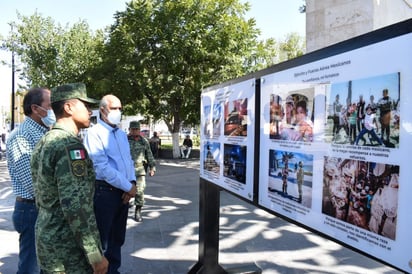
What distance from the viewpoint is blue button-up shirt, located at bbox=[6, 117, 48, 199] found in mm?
2986

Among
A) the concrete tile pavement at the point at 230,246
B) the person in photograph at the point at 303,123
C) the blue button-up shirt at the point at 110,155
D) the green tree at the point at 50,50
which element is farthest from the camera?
the green tree at the point at 50,50

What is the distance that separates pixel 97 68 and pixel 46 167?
53.3ft

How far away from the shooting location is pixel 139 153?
6023mm

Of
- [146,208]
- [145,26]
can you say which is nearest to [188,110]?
[145,26]

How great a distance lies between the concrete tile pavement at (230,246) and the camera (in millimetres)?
4062

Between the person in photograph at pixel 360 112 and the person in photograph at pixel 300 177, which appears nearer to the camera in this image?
the person in photograph at pixel 360 112

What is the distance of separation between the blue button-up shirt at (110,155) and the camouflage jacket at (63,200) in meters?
1.20

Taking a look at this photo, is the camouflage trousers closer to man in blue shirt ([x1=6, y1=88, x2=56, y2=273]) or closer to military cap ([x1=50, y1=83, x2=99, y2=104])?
man in blue shirt ([x1=6, y1=88, x2=56, y2=273])

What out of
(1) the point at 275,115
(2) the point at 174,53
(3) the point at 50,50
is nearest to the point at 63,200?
(1) the point at 275,115

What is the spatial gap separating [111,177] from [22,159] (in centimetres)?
76

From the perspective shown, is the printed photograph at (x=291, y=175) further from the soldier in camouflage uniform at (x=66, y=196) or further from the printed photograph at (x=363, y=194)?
the soldier in camouflage uniform at (x=66, y=196)

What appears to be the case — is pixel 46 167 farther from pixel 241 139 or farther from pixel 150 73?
pixel 150 73

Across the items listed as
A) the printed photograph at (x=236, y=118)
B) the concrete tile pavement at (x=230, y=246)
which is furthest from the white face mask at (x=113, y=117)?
the concrete tile pavement at (x=230, y=246)

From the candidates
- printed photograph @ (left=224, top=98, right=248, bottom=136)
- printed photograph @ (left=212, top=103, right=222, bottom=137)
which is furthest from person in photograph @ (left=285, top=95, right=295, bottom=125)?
printed photograph @ (left=212, top=103, right=222, bottom=137)
